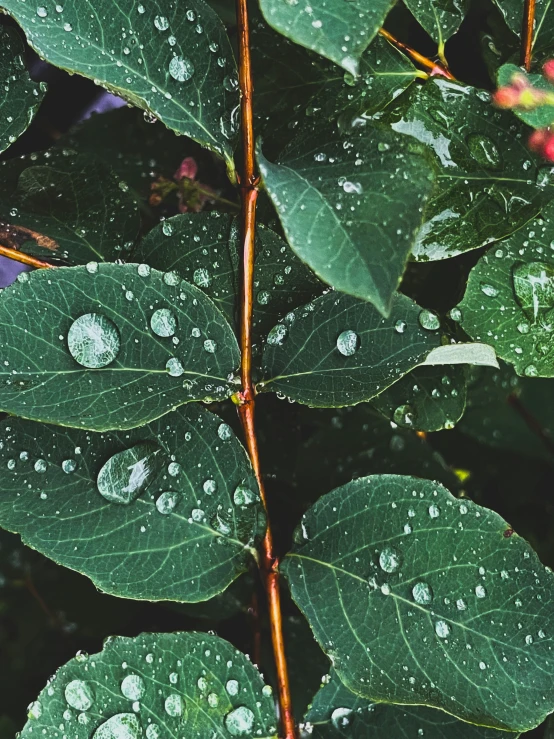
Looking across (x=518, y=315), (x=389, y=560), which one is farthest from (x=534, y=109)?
(x=389, y=560)

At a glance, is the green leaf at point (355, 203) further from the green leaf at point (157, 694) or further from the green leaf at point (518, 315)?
the green leaf at point (157, 694)

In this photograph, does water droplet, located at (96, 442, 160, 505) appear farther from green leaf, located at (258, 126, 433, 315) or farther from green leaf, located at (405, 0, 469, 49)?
green leaf, located at (405, 0, 469, 49)

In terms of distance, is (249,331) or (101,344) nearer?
(101,344)

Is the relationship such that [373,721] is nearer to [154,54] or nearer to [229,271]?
[229,271]

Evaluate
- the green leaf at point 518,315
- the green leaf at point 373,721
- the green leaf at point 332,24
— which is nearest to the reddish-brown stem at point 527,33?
the green leaf at point 518,315

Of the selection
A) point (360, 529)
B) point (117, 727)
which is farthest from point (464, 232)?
point (117, 727)

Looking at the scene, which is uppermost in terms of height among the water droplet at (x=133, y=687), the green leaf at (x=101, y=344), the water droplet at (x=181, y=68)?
the water droplet at (x=181, y=68)

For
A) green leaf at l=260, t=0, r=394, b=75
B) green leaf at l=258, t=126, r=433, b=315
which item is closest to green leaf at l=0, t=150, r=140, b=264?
green leaf at l=258, t=126, r=433, b=315
